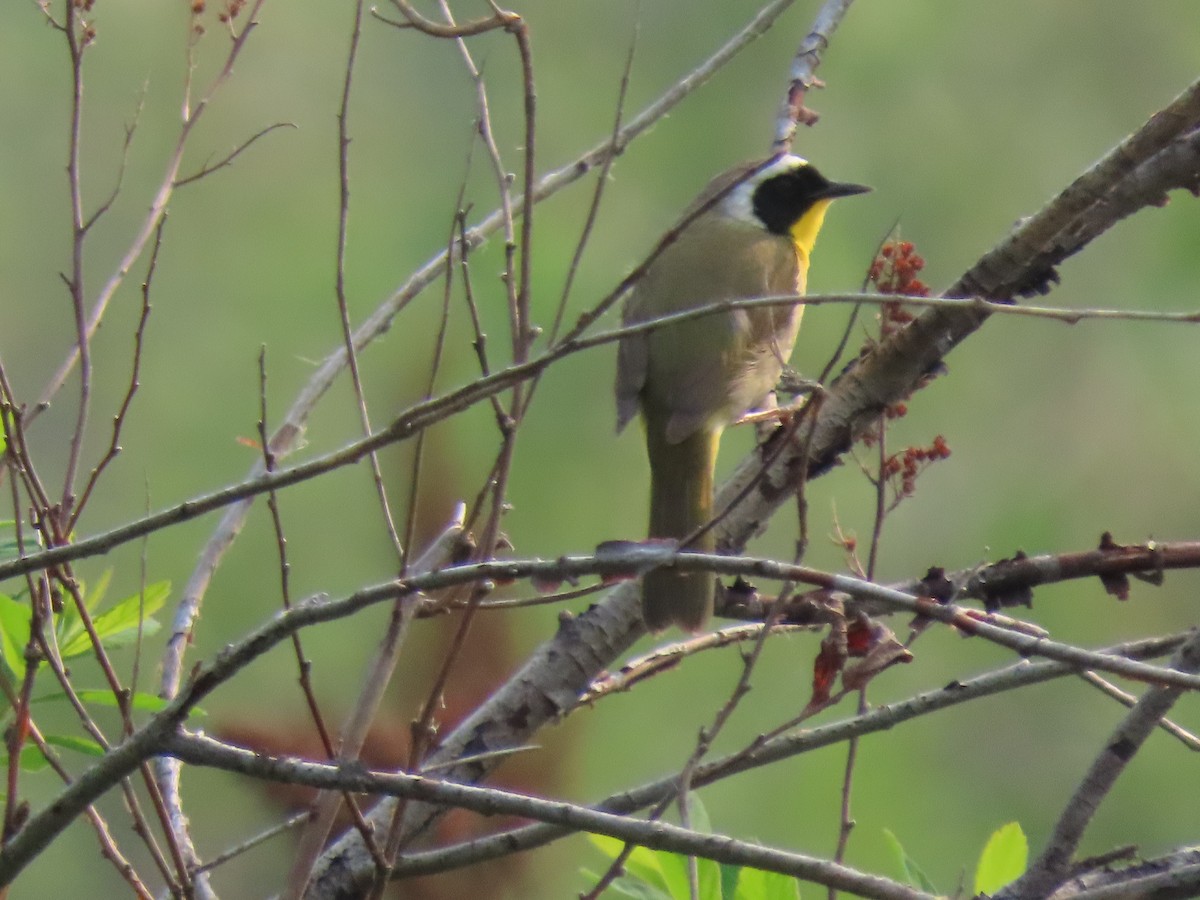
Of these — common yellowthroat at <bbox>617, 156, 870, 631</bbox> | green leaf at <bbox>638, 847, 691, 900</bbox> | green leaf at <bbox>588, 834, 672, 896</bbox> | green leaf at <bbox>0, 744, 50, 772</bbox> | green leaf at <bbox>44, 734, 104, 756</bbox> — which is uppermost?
common yellowthroat at <bbox>617, 156, 870, 631</bbox>

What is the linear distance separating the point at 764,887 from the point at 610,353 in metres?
2.64

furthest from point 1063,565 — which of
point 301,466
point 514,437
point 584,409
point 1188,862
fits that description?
point 584,409

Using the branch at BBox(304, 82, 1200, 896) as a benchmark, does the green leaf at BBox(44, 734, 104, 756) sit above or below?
below

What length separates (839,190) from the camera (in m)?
2.39

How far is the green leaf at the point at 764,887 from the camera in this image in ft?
3.91

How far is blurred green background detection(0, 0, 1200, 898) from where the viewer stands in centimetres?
446

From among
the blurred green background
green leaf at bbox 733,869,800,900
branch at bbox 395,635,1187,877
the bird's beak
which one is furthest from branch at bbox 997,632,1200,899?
the blurred green background

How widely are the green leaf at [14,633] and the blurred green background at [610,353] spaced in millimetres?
2310

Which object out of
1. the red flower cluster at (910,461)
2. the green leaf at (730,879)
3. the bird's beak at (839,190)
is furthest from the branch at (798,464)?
the bird's beak at (839,190)

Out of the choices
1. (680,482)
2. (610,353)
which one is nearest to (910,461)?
(680,482)

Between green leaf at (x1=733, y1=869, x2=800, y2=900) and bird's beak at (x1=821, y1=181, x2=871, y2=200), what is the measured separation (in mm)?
1382

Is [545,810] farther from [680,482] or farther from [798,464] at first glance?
[680,482]

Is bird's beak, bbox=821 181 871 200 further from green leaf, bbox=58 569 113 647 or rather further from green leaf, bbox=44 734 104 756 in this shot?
green leaf, bbox=44 734 104 756

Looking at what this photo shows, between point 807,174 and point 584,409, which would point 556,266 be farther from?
point 807,174
